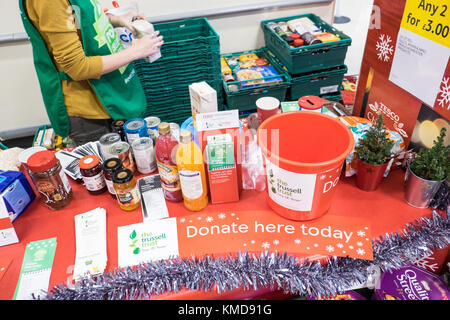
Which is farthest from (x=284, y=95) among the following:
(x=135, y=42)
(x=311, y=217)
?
(x=311, y=217)

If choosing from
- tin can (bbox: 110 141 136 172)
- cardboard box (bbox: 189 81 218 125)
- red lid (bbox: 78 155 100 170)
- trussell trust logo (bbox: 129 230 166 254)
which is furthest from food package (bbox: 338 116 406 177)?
red lid (bbox: 78 155 100 170)

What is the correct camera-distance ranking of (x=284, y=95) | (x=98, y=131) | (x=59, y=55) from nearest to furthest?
1. (x=59, y=55)
2. (x=98, y=131)
3. (x=284, y=95)

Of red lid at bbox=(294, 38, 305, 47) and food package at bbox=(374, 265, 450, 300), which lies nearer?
food package at bbox=(374, 265, 450, 300)

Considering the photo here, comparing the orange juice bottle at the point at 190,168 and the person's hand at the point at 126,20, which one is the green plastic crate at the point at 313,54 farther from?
the orange juice bottle at the point at 190,168

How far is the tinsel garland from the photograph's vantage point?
94cm

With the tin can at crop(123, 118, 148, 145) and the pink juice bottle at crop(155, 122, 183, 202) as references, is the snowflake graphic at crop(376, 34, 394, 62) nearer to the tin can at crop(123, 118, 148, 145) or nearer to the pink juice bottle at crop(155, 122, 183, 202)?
the pink juice bottle at crop(155, 122, 183, 202)

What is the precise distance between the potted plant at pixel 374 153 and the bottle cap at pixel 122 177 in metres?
0.81

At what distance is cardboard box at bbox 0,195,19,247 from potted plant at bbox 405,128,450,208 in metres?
1.36

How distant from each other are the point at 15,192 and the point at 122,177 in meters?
0.43

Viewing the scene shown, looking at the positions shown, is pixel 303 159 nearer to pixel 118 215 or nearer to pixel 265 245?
pixel 265 245

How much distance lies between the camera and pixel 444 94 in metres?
1.04

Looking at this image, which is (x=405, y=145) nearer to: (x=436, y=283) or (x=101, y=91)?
(x=436, y=283)
